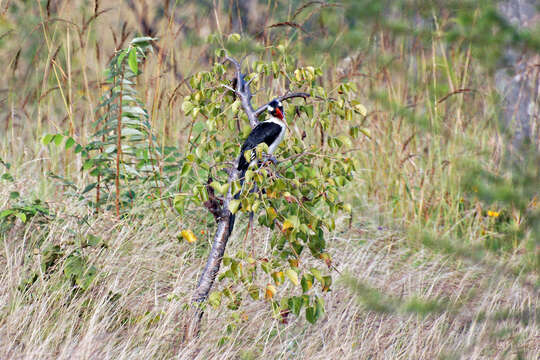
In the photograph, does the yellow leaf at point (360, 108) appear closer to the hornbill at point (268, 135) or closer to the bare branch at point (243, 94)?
the hornbill at point (268, 135)

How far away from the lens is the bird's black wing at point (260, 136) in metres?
2.24

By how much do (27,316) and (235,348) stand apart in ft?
2.62

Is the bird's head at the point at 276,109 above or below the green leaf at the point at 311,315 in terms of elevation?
above

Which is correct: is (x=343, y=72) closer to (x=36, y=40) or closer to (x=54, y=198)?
(x=54, y=198)

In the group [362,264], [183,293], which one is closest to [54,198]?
[183,293]

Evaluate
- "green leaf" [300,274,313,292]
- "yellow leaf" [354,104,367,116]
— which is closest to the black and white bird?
"yellow leaf" [354,104,367,116]

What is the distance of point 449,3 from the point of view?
1.36 m

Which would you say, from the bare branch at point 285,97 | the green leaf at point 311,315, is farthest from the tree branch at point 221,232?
the green leaf at point 311,315

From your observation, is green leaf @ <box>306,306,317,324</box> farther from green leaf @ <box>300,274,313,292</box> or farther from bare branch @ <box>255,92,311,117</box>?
bare branch @ <box>255,92,311,117</box>

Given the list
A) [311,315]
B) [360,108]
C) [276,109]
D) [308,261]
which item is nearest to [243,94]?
[276,109]

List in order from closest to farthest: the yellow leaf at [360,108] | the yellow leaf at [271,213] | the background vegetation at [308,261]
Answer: the background vegetation at [308,261] < the yellow leaf at [271,213] < the yellow leaf at [360,108]

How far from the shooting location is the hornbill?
88.2 inches

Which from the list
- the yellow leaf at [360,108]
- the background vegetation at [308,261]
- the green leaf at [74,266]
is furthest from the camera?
the green leaf at [74,266]

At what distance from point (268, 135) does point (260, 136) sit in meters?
0.04
